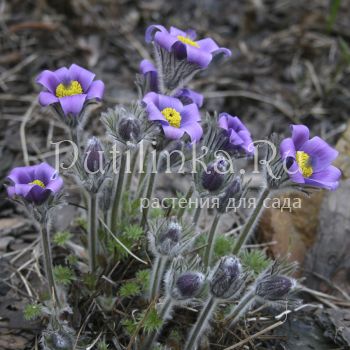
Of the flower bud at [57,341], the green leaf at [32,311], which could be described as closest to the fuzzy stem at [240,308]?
the flower bud at [57,341]

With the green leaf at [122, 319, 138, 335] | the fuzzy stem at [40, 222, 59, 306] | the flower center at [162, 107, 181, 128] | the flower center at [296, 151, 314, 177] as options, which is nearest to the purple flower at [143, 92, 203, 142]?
the flower center at [162, 107, 181, 128]

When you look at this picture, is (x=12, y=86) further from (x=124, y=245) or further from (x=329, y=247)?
(x=329, y=247)

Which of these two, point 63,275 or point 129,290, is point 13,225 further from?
point 129,290

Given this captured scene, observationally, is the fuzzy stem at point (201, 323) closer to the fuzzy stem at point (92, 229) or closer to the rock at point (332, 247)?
the fuzzy stem at point (92, 229)

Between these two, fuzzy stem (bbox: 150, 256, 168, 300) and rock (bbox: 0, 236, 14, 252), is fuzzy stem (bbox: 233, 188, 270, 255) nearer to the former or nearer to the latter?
fuzzy stem (bbox: 150, 256, 168, 300)

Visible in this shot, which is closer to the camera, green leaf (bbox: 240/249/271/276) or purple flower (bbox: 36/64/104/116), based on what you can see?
purple flower (bbox: 36/64/104/116)
